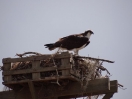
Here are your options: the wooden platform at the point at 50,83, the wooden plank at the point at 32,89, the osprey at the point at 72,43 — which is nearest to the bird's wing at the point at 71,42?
the osprey at the point at 72,43

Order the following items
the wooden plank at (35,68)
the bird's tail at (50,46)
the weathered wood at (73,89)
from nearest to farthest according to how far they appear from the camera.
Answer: the wooden plank at (35,68), the weathered wood at (73,89), the bird's tail at (50,46)

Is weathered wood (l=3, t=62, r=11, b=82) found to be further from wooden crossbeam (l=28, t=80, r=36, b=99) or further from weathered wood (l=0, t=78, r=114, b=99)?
weathered wood (l=0, t=78, r=114, b=99)

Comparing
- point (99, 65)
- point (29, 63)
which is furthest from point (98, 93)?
point (29, 63)


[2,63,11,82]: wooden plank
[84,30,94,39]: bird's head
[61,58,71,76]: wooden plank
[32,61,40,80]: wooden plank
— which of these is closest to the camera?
[61,58,71,76]: wooden plank

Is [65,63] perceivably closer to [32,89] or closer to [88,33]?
[32,89]

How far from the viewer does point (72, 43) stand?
8195mm

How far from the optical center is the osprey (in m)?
7.87

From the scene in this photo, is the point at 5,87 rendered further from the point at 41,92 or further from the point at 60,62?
the point at 60,62

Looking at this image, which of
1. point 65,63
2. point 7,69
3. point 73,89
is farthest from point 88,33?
point 7,69

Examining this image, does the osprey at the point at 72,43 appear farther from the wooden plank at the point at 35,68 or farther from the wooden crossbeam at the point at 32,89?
the wooden crossbeam at the point at 32,89

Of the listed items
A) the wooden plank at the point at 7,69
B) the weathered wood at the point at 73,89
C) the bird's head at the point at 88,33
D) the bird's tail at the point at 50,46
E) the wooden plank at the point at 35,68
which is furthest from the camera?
the bird's head at the point at 88,33

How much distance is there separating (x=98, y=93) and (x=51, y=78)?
1255 millimetres

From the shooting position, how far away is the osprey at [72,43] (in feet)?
25.8

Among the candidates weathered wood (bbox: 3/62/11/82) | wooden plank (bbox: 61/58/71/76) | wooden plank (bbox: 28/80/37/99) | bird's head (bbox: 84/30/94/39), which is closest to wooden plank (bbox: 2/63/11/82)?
weathered wood (bbox: 3/62/11/82)
